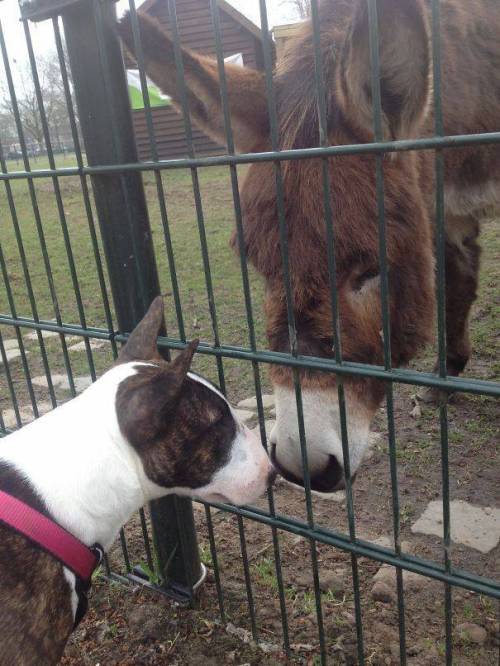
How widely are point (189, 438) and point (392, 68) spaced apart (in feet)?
4.05

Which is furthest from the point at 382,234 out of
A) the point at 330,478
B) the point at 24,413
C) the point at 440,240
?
the point at 24,413

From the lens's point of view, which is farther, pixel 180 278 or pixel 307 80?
pixel 180 278

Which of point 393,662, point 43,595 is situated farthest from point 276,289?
point 393,662

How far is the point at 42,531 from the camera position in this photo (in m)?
1.77

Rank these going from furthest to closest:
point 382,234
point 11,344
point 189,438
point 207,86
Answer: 1. point 11,344
2. point 207,86
3. point 189,438
4. point 382,234

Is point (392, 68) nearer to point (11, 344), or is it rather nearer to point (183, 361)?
point (183, 361)

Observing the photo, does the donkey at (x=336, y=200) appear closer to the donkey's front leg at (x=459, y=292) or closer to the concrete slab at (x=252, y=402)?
the donkey's front leg at (x=459, y=292)

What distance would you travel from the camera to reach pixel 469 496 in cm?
301

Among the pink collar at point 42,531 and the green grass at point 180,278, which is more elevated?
the pink collar at point 42,531

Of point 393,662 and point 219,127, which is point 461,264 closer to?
point 219,127

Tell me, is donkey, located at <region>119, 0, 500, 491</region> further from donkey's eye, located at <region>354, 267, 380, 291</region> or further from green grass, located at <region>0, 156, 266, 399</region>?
green grass, located at <region>0, 156, 266, 399</region>

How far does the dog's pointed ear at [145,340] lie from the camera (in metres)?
2.08

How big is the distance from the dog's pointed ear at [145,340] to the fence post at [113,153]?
253 millimetres

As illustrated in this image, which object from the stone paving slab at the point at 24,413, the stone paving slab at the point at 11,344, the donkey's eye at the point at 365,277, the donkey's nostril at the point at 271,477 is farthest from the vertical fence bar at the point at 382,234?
the stone paving slab at the point at 11,344
